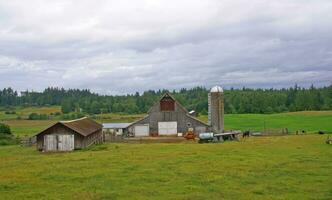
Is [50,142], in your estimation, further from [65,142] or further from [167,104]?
[167,104]

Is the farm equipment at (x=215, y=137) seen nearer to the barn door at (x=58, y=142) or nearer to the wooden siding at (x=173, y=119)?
the wooden siding at (x=173, y=119)

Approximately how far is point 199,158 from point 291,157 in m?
6.76

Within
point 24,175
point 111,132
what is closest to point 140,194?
point 24,175

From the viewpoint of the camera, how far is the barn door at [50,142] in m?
49.1

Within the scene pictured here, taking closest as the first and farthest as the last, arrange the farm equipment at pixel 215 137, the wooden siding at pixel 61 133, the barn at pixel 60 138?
1. the barn at pixel 60 138
2. the wooden siding at pixel 61 133
3. the farm equipment at pixel 215 137

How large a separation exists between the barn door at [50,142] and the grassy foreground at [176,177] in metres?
13.2

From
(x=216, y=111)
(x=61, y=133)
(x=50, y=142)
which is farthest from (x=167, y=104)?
(x=50, y=142)

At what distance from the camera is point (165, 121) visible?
6631 cm

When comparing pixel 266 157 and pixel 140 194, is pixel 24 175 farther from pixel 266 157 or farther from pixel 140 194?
pixel 266 157

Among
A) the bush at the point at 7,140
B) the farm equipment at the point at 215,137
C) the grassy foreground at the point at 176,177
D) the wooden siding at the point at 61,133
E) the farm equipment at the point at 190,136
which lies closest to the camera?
the grassy foreground at the point at 176,177

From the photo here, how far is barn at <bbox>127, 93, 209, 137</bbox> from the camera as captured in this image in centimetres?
6594

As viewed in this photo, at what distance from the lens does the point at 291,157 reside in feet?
113

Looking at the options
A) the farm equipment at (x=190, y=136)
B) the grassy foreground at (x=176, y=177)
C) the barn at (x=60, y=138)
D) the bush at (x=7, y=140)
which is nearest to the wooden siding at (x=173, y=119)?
the farm equipment at (x=190, y=136)

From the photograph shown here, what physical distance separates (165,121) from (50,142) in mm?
20928
